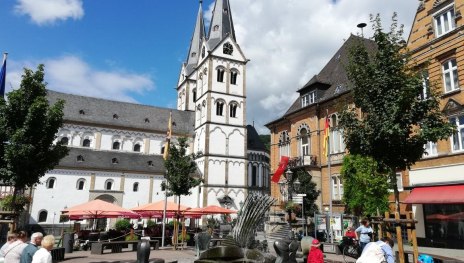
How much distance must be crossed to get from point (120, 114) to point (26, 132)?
46419mm

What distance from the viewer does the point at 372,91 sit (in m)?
10.6

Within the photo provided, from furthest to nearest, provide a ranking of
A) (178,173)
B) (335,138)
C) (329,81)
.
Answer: (329,81), (335,138), (178,173)

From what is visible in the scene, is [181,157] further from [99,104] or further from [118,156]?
[99,104]

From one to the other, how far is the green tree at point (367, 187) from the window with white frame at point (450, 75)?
20.0ft

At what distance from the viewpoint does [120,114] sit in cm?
5738

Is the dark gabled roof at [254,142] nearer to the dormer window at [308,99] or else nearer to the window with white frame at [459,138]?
the dormer window at [308,99]

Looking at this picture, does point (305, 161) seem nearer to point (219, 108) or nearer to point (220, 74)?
point (219, 108)

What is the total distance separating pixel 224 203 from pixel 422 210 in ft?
109


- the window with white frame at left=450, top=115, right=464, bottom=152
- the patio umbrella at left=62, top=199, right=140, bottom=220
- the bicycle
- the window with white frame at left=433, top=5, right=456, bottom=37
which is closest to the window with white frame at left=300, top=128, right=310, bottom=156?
the window with white frame at left=450, top=115, right=464, bottom=152

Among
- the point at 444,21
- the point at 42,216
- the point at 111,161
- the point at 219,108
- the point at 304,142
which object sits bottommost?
the point at 42,216

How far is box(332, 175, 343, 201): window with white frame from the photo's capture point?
2890 centimetres

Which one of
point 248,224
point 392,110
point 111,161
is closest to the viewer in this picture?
point 392,110

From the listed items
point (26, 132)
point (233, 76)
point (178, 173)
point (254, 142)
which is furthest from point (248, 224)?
point (254, 142)

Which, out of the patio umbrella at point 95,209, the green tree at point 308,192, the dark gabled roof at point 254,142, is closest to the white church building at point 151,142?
the dark gabled roof at point 254,142
